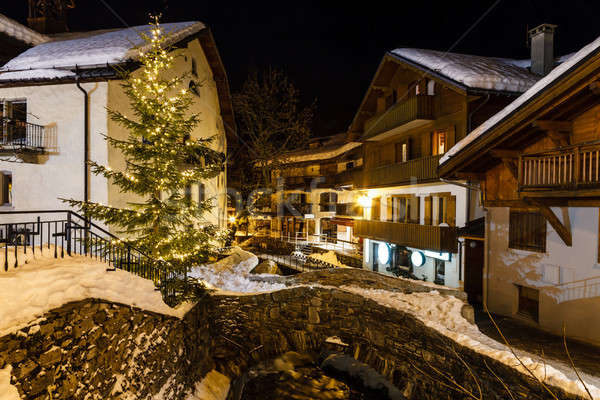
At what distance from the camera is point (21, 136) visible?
46.9ft

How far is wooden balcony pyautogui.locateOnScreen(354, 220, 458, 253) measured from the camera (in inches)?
592

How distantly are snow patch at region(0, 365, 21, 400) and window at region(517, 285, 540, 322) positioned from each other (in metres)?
14.2

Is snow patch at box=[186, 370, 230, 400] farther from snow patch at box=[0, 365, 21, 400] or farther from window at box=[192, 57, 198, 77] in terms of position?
window at box=[192, 57, 198, 77]

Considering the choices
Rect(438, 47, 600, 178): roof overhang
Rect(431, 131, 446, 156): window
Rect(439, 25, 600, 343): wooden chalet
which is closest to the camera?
Rect(438, 47, 600, 178): roof overhang

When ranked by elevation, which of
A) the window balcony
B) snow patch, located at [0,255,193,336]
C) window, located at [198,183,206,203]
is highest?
the window balcony

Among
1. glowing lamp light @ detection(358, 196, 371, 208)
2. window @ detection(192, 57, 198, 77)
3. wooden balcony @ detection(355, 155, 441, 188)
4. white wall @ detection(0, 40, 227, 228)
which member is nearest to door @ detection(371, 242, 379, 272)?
glowing lamp light @ detection(358, 196, 371, 208)

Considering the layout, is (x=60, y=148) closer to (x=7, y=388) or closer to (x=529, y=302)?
(x=7, y=388)

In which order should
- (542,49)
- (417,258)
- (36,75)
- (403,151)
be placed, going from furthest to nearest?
(403,151) → (417,258) → (542,49) → (36,75)

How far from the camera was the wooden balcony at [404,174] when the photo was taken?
1585 cm

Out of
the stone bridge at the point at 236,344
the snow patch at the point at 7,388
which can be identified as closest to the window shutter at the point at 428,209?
the stone bridge at the point at 236,344

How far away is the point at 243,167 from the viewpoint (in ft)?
117

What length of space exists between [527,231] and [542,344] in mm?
4061

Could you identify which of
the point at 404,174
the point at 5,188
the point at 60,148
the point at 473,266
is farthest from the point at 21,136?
the point at 473,266

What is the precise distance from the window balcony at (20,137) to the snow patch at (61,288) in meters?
7.67
